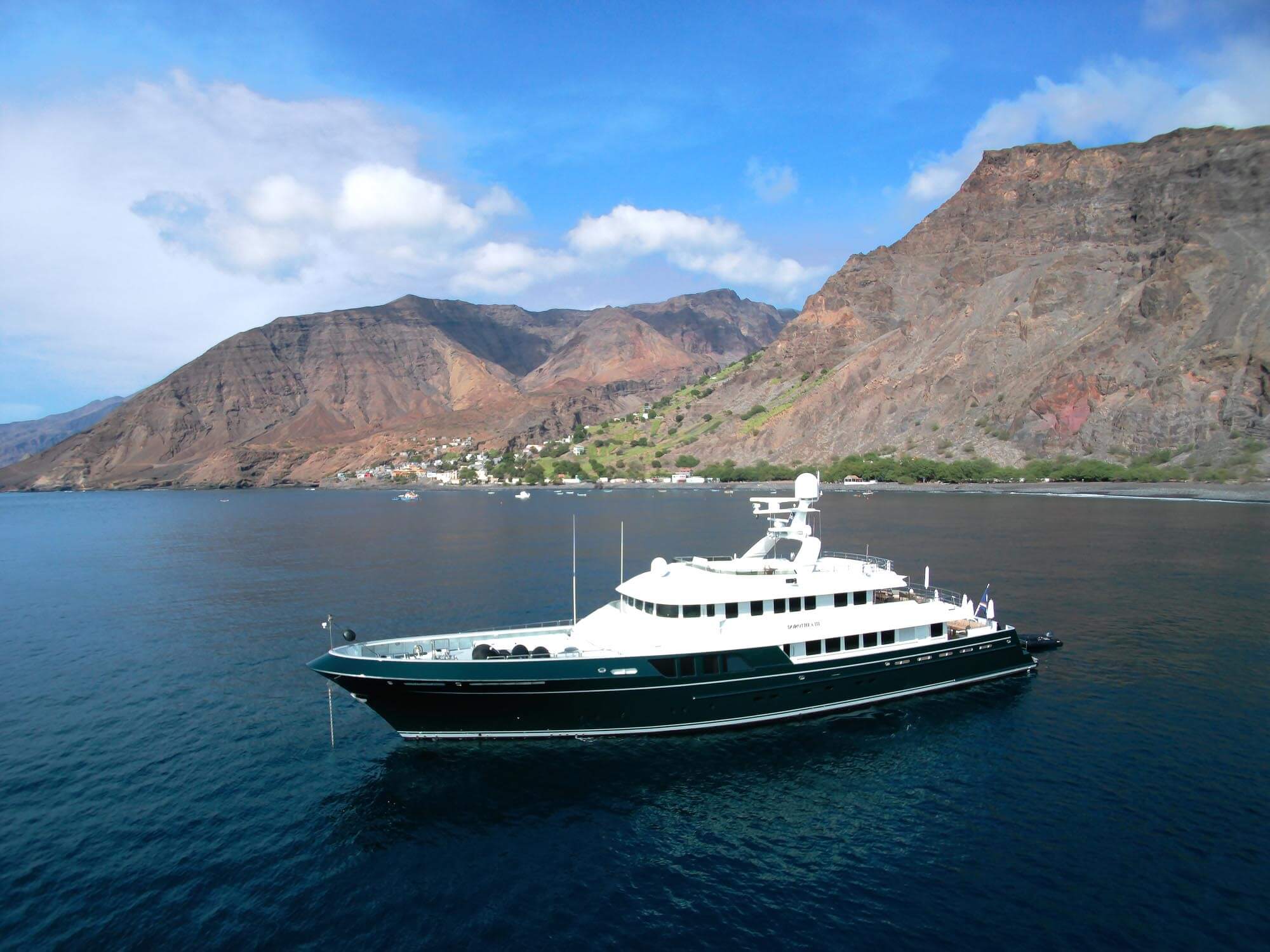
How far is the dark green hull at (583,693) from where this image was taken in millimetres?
26594

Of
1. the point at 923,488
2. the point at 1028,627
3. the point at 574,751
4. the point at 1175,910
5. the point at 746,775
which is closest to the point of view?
the point at 1175,910

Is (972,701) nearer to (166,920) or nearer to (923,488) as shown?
(166,920)

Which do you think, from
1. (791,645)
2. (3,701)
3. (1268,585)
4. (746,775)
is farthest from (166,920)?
(1268,585)

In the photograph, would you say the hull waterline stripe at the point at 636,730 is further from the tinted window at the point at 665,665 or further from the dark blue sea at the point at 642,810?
the tinted window at the point at 665,665

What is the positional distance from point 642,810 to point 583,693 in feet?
17.0

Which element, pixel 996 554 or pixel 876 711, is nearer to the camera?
pixel 876 711

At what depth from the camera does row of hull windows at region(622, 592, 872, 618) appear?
29.2 metres

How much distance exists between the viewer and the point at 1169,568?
5891 centimetres

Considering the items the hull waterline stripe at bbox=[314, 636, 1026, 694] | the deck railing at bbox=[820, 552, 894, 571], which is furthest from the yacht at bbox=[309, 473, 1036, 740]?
the deck railing at bbox=[820, 552, 894, 571]

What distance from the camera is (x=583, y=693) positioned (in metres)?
27.2

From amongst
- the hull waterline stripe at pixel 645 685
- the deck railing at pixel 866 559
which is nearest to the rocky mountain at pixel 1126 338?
the deck railing at pixel 866 559

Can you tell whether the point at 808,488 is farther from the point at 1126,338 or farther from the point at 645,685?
the point at 1126,338

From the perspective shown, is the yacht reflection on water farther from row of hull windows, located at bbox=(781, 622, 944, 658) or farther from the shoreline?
the shoreline

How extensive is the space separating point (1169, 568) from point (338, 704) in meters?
63.4
